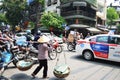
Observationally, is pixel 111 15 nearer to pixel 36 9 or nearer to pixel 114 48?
pixel 36 9

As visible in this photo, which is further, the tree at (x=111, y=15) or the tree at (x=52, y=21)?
the tree at (x=111, y=15)

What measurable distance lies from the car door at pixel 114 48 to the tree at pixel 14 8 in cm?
3018

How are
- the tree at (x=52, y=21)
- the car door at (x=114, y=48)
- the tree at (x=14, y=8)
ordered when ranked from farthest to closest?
the tree at (x=14, y=8) < the tree at (x=52, y=21) < the car door at (x=114, y=48)

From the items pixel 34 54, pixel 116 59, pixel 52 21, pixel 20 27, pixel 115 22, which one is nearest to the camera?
pixel 34 54

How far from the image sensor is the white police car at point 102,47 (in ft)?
36.2

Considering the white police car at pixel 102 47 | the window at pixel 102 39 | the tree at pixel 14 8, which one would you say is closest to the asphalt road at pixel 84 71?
the white police car at pixel 102 47

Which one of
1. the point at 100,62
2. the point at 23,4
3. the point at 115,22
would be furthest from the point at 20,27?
the point at 100,62

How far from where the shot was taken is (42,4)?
3881 centimetres

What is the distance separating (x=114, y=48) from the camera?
11.0 m

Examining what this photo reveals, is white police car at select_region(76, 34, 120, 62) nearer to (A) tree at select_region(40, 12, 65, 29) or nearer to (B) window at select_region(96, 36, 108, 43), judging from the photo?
(B) window at select_region(96, 36, 108, 43)

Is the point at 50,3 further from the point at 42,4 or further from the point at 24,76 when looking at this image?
the point at 24,76

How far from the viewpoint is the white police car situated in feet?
36.2

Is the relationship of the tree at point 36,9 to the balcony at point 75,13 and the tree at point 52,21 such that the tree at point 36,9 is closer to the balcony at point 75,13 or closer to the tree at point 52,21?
the tree at point 52,21

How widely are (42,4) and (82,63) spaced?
94.8 feet
